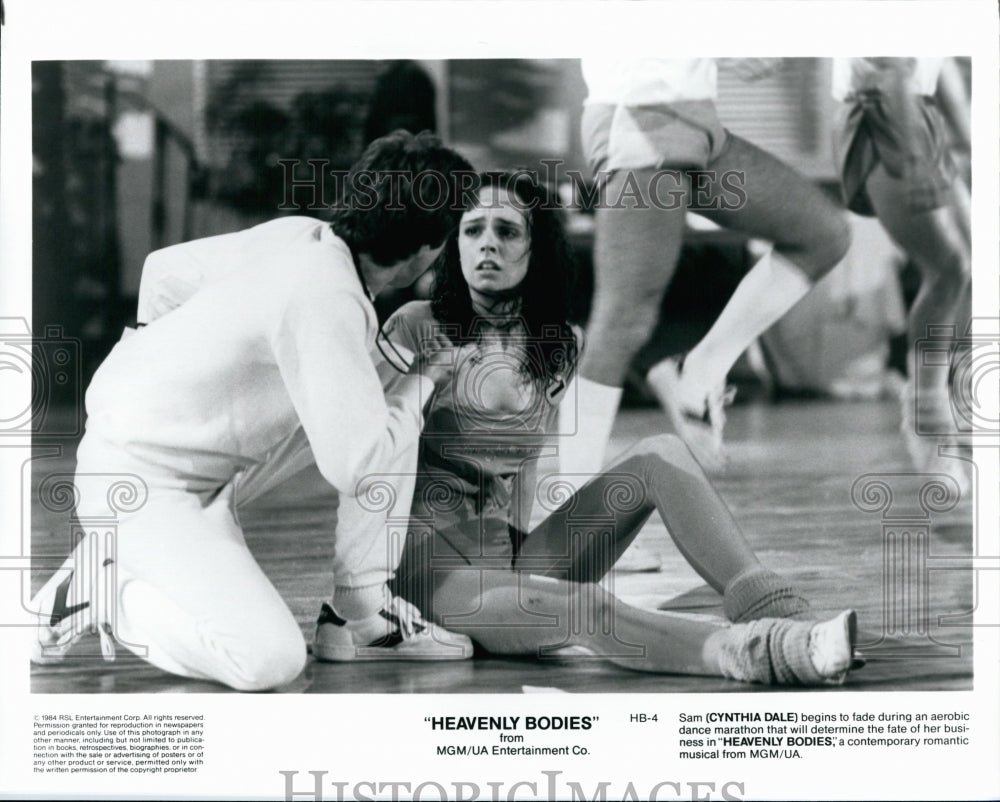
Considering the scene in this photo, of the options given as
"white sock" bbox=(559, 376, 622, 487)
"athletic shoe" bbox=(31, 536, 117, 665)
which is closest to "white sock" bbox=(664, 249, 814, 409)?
"white sock" bbox=(559, 376, 622, 487)

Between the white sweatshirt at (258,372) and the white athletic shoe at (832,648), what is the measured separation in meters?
1.47

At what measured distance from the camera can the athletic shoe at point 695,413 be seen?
428 cm

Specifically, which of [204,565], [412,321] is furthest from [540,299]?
[204,565]

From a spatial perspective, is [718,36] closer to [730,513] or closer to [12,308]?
[730,513]

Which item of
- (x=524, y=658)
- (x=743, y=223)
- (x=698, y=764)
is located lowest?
(x=698, y=764)

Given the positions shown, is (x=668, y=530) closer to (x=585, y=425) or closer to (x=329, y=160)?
(x=585, y=425)

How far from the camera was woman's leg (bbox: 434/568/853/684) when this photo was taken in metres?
4.23

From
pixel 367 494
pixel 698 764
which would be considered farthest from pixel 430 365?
pixel 698 764

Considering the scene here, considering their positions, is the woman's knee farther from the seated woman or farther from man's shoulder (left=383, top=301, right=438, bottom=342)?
man's shoulder (left=383, top=301, right=438, bottom=342)

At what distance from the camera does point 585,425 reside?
14.0ft

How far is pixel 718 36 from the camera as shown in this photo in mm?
4223

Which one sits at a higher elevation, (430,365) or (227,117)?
(227,117)

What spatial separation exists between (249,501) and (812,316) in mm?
1939

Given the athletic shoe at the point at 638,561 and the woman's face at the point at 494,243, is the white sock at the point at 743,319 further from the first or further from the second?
Result: the woman's face at the point at 494,243
